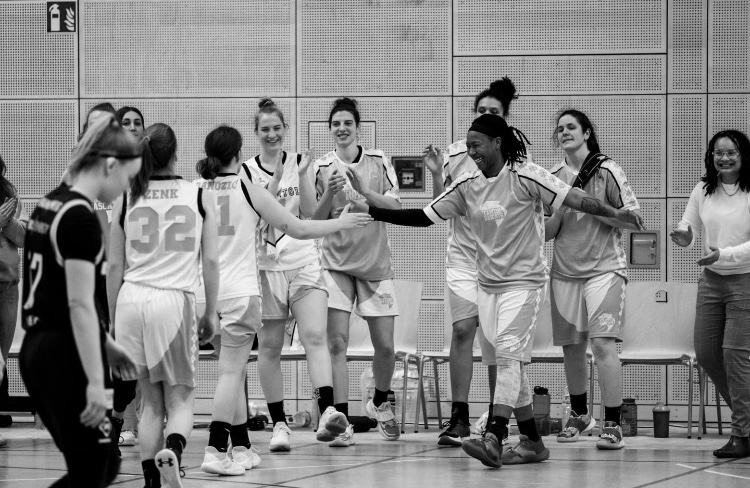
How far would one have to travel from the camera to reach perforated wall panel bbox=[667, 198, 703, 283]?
9.05 meters

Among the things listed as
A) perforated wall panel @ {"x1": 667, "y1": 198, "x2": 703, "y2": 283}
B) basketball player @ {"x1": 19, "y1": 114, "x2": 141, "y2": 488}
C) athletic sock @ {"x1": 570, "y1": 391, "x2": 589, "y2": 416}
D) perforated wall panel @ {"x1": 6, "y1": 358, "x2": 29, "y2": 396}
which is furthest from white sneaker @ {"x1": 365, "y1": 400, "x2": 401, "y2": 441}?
basketball player @ {"x1": 19, "y1": 114, "x2": 141, "y2": 488}

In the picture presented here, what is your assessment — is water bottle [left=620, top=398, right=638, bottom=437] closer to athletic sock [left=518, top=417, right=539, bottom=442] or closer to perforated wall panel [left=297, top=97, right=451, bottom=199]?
athletic sock [left=518, top=417, right=539, bottom=442]

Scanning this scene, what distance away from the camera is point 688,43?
29.8 ft

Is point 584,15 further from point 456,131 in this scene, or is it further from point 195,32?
point 195,32

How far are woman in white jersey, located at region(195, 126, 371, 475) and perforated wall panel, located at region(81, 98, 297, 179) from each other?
3471 mm

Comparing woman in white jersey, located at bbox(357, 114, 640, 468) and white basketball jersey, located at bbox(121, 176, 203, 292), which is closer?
white basketball jersey, located at bbox(121, 176, 203, 292)

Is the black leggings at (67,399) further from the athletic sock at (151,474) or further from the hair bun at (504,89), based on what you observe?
the hair bun at (504,89)

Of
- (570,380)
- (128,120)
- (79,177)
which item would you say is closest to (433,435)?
(570,380)

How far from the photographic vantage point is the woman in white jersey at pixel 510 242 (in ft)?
20.4

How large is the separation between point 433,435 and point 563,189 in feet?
8.44

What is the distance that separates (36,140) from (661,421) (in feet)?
19.7

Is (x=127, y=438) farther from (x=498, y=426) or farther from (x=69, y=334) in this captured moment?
(x=69, y=334)

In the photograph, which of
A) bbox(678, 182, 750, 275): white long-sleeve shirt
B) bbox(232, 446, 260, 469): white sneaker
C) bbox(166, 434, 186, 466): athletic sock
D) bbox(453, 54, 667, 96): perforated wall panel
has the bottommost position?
bbox(232, 446, 260, 469): white sneaker

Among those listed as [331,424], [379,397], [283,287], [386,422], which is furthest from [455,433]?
[283,287]
